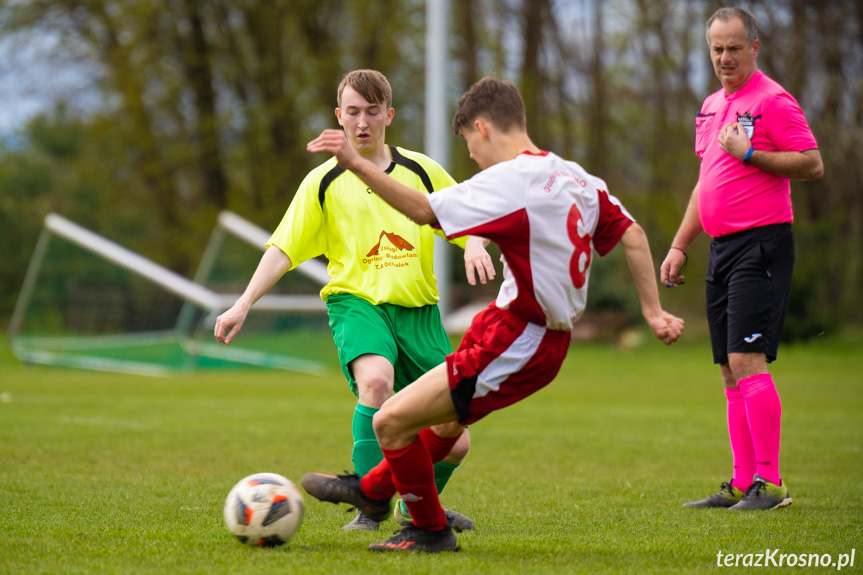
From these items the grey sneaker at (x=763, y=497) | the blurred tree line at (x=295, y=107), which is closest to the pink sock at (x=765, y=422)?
the grey sneaker at (x=763, y=497)

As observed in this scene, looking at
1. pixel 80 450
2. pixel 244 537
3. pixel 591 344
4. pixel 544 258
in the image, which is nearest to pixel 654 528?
pixel 544 258

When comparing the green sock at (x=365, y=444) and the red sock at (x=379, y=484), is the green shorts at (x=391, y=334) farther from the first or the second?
the red sock at (x=379, y=484)

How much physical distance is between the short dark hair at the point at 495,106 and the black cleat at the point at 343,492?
1.53m

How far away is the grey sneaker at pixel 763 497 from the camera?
16.9 feet

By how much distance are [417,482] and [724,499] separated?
2.10m

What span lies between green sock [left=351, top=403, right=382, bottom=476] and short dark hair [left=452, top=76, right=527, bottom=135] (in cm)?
146

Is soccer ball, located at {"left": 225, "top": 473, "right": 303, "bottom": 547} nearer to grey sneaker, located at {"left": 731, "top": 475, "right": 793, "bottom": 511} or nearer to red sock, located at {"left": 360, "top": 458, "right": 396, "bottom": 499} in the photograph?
red sock, located at {"left": 360, "top": 458, "right": 396, "bottom": 499}

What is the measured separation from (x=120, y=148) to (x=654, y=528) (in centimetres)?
2442

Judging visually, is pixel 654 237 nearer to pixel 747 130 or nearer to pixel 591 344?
pixel 591 344

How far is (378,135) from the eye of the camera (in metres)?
4.91

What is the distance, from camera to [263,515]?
411cm

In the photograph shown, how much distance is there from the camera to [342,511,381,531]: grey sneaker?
467cm

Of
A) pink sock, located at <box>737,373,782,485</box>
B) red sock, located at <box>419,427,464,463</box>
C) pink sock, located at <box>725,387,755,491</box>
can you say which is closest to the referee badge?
pink sock, located at <box>737,373,782,485</box>

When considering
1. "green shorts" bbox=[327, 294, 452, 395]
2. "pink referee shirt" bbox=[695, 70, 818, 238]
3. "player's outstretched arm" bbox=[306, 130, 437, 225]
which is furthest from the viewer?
"pink referee shirt" bbox=[695, 70, 818, 238]
